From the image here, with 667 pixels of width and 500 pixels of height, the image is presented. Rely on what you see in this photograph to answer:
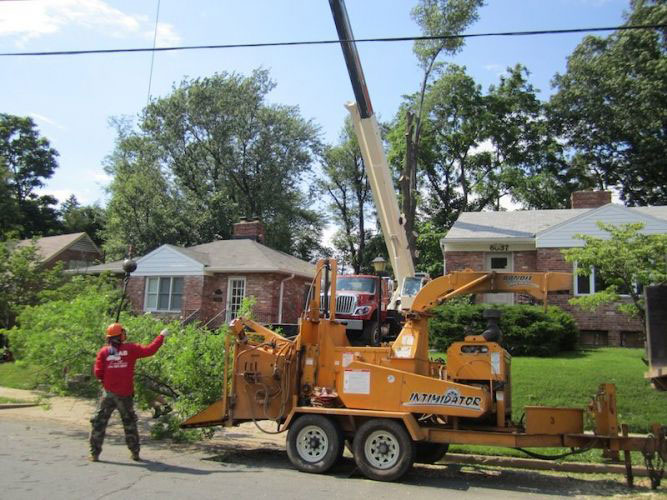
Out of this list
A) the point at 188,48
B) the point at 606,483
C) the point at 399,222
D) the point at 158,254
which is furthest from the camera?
the point at 158,254

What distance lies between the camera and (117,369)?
8469 mm

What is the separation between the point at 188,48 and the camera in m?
10.0

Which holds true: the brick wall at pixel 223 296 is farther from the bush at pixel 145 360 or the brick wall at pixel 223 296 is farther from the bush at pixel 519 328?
the bush at pixel 145 360

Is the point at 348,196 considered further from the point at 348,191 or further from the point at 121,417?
the point at 121,417

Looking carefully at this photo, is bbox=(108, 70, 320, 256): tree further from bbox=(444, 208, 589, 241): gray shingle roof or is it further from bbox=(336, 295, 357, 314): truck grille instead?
bbox=(336, 295, 357, 314): truck grille

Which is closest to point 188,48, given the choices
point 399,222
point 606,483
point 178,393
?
point 178,393

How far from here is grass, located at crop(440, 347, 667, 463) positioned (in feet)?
36.5

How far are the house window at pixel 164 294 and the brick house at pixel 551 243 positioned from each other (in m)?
11.5

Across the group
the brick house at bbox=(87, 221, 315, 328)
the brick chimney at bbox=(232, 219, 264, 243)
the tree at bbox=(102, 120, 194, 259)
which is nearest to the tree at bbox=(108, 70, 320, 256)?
the tree at bbox=(102, 120, 194, 259)

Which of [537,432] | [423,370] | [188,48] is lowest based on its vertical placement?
[537,432]

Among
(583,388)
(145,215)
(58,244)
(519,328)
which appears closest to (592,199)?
(519,328)

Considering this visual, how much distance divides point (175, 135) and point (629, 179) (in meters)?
31.4

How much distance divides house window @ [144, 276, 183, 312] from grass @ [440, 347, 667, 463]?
49.7 feet

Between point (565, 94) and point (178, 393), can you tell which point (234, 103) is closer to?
point (565, 94)
